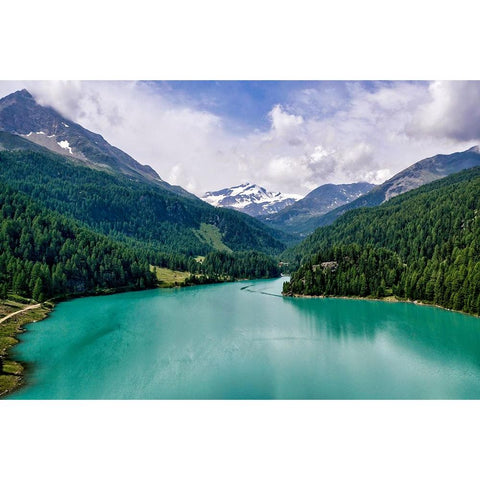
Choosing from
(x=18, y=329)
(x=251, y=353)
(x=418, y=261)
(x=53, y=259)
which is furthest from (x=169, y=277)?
(x=251, y=353)

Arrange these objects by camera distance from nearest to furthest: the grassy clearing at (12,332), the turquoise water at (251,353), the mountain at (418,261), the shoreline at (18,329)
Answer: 1. the turquoise water at (251,353)
2. the shoreline at (18,329)
3. the grassy clearing at (12,332)
4. the mountain at (418,261)

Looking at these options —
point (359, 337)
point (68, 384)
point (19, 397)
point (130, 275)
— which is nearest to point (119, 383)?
point (68, 384)

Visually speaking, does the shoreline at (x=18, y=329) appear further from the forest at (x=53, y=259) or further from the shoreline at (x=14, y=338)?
Result: the forest at (x=53, y=259)

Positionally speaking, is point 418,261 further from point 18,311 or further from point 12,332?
point 12,332

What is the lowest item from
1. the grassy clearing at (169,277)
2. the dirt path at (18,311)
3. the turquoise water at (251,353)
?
the turquoise water at (251,353)

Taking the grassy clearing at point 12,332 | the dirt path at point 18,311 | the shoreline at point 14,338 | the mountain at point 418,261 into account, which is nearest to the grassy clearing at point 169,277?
the mountain at point 418,261

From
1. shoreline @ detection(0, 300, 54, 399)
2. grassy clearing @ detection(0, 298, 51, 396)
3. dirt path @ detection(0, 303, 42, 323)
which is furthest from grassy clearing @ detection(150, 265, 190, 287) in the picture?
grassy clearing @ detection(0, 298, 51, 396)

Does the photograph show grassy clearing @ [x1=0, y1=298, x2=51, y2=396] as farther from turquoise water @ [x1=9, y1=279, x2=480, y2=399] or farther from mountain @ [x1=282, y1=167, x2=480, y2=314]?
mountain @ [x1=282, y1=167, x2=480, y2=314]
